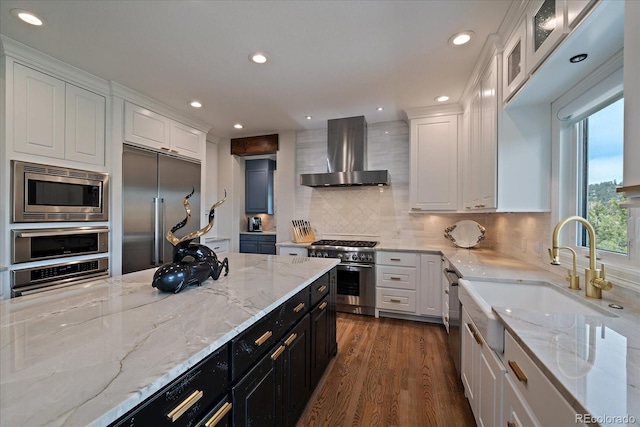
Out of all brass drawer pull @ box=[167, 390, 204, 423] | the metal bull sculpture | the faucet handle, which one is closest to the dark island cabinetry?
brass drawer pull @ box=[167, 390, 204, 423]

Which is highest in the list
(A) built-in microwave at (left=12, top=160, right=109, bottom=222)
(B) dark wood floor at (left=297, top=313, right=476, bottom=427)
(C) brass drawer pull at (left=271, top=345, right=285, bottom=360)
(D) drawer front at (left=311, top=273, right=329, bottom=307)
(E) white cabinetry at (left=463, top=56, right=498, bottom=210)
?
(E) white cabinetry at (left=463, top=56, right=498, bottom=210)

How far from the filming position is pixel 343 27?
1.86m

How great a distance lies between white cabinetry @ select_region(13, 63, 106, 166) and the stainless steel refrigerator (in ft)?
1.04

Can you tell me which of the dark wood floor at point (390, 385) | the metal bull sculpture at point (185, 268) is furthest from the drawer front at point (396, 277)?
the metal bull sculpture at point (185, 268)

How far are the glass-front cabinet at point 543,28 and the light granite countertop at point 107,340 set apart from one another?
172cm

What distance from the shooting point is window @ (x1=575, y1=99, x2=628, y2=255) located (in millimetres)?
1392

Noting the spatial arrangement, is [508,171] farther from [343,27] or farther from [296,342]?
[296,342]

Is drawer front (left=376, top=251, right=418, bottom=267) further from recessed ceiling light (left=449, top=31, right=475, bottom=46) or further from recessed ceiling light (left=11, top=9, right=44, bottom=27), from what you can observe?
recessed ceiling light (left=11, top=9, right=44, bottom=27)

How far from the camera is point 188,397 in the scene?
0.78 meters

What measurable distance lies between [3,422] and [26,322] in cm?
67

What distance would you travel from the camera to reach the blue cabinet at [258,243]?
4.65m

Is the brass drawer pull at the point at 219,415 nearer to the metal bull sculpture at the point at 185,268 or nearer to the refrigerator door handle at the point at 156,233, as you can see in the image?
the metal bull sculpture at the point at 185,268

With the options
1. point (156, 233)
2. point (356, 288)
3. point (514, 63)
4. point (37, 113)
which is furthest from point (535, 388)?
point (37, 113)

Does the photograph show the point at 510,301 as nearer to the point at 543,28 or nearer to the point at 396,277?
the point at 543,28
